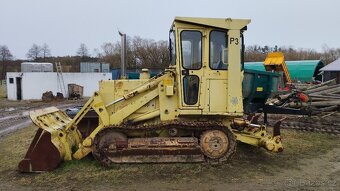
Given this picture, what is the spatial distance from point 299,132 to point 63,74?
2951 cm

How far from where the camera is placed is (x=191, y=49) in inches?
326

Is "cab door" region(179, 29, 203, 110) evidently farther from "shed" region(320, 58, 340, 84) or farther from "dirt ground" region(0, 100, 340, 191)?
"shed" region(320, 58, 340, 84)

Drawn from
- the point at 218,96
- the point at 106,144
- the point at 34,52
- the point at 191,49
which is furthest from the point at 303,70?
the point at 34,52

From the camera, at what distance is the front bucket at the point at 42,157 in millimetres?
8016

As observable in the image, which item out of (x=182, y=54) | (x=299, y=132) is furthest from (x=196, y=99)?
(x=299, y=132)

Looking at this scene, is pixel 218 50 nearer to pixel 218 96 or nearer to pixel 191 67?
pixel 191 67

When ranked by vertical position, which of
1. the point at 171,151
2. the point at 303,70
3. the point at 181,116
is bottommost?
the point at 171,151

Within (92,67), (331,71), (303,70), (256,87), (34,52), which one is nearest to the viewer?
(256,87)

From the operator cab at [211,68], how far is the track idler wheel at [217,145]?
0.47 m

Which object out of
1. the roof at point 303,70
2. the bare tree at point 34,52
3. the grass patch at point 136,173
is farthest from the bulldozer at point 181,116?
the bare tree at point 34,52

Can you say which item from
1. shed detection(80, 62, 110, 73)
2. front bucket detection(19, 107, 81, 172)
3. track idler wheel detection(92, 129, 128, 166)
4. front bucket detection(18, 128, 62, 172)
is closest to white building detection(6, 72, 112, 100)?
shed detection(80, 62, 110, 73)

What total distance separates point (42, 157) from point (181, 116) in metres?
3.07

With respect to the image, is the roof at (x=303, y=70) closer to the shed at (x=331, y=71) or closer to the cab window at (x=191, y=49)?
the shed at (x=331, y=71)

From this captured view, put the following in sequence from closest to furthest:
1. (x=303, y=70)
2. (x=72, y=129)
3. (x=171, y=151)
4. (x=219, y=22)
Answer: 1. (x=171, y=151)
2. (x=219, y=22)
3. (x=72, y=129)
4. (x=303, y=70)
